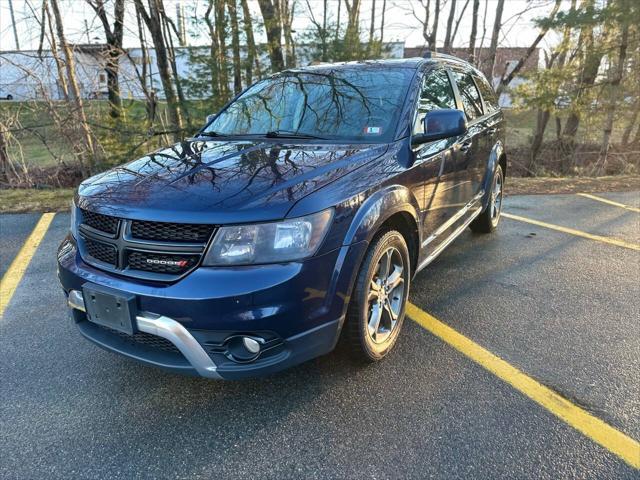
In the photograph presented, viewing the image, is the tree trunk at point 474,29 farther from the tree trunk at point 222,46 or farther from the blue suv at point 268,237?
the blue suv at point 268,237

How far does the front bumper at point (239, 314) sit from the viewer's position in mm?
2035

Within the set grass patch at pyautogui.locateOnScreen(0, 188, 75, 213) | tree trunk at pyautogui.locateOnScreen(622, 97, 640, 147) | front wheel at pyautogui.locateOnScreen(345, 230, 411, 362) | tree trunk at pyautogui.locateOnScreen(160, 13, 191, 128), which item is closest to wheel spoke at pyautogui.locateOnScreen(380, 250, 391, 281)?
front wheel at pyautogui.locateOnScreen(345, 230, 411, 362)

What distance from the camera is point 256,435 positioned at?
2.23m

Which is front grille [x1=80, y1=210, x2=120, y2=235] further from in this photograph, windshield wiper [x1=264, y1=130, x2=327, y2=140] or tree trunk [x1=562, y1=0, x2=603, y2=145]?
tree trunk [x1=562, y1=0, x2=603, y2=145]

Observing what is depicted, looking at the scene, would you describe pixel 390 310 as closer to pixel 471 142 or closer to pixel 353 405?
pixel 353 405

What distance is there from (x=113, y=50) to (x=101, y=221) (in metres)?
9.15

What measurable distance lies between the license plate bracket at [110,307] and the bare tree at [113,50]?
29.2ft

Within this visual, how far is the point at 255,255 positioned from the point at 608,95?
12750 millimetres

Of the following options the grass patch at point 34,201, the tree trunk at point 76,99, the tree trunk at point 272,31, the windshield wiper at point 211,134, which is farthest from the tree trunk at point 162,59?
the windshield wiper at point 211,134

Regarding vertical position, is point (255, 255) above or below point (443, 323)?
above

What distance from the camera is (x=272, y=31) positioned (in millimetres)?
10844

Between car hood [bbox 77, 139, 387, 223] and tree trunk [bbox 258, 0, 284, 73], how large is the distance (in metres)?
8.68

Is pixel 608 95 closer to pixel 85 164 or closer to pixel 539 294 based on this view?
pixel 539 294

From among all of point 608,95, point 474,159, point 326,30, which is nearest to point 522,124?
point 608,95
